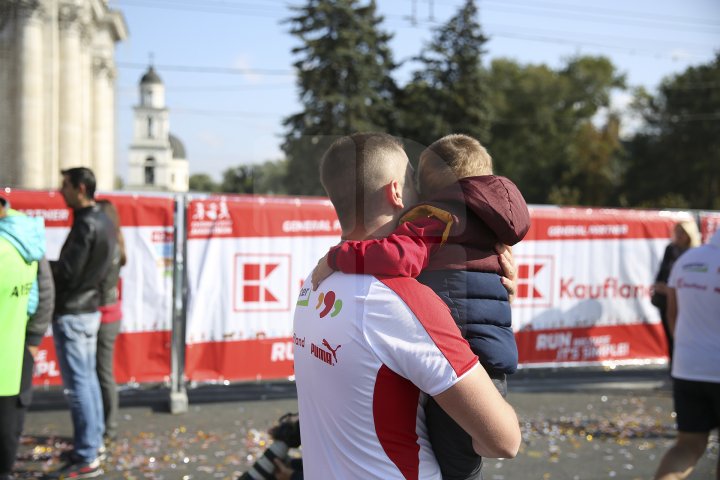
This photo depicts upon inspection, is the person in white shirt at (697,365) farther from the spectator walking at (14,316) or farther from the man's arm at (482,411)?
the spectator walking at (14,316)

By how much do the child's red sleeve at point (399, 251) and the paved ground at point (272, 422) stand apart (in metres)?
2.76

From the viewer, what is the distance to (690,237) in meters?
7.26

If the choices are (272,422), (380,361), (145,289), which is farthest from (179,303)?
(380,361)

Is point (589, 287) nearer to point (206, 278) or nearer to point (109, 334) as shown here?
point (206, 278)

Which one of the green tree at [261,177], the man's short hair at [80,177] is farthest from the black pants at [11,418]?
the green tree at [261,177]

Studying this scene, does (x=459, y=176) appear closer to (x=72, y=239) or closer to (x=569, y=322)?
(x=72, y=239)

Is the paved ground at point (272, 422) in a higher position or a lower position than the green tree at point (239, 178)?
lower

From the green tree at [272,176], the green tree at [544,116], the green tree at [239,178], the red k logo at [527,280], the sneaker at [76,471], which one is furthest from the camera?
the green tree at [544,116]

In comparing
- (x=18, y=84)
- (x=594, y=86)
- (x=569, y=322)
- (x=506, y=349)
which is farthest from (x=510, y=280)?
(x=594, y=86)

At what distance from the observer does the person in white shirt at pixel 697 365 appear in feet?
12.8

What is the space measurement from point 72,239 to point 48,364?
2283 millimetres

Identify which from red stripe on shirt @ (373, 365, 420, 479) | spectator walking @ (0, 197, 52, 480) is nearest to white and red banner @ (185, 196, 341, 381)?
spectator walking @ (0, 197, 52, 480)

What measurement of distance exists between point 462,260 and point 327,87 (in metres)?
9.46

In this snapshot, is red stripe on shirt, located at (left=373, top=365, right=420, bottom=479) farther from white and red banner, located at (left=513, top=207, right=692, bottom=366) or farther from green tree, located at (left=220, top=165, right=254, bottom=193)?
white and red banner, located at (left=513, top=207, right=692, bottom=366)
